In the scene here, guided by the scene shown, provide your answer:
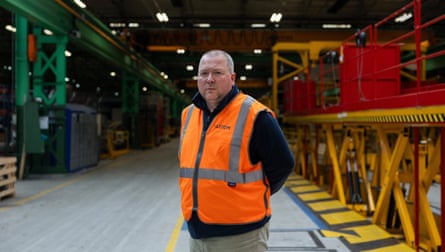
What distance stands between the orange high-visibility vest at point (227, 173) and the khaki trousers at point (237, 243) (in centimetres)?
9

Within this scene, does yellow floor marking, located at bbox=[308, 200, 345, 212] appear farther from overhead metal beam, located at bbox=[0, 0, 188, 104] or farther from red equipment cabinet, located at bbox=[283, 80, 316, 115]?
overhead metal beam, located at bbox=[0, 0, 188, 104]

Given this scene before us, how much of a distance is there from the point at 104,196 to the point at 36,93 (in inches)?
188

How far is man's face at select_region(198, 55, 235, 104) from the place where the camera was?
209 centimetres

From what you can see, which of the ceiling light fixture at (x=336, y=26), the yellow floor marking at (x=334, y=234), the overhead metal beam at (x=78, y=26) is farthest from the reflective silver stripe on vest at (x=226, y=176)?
the ceiling light fixture at (x=336, y=26)

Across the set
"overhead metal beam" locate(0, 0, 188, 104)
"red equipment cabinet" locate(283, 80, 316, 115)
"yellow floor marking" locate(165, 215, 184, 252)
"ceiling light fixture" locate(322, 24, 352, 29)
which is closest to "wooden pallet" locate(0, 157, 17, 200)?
"overhead metal beam" locate(0, 0, 188, 104)

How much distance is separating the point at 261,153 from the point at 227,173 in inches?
9.5

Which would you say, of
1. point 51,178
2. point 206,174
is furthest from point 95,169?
point 206,174

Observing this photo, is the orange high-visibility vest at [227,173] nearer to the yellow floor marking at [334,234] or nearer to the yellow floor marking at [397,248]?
the yellow floor marking at [397,248]

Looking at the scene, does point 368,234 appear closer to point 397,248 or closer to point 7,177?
point 397,248

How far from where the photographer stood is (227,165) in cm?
201

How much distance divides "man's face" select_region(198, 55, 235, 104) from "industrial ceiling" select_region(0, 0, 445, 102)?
6.00 m

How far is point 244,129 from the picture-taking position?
6.67 ft

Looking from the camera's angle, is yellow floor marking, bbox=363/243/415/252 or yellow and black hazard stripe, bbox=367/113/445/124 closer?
yellow and black hazard stripe, bbox=367/113/445/124

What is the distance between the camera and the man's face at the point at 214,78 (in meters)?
2.09
